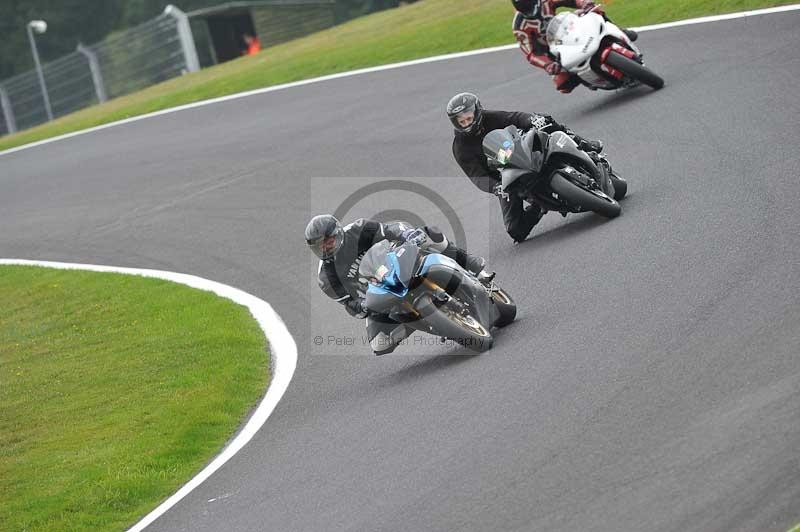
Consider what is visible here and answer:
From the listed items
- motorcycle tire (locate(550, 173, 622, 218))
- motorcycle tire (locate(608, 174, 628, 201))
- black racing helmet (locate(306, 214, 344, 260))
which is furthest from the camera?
motorcycle tire (locate(608, 174, 628, 201))

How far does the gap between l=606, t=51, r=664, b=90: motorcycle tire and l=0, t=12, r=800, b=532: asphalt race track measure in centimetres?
20

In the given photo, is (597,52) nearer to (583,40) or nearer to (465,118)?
(583,40)

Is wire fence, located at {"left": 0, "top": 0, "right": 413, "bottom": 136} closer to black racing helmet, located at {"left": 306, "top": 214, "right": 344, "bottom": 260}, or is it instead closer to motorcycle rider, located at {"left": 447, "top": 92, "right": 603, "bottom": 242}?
motorcycle rider, located at {"left": 447, "top": 92, "right": 603, "bottom": 242}

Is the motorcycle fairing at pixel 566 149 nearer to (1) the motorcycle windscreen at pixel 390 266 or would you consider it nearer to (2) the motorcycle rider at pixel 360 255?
(2) the motorcycle rider at pixel 360 255

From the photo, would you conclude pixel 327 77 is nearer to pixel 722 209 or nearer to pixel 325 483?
pixel 722 209

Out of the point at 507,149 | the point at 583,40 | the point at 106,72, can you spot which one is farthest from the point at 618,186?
the point at 106,72

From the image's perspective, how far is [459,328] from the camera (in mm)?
9977

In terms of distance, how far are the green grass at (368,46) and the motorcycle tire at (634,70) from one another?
3.50m

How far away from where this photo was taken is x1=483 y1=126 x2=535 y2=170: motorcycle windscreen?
1227 centimetres

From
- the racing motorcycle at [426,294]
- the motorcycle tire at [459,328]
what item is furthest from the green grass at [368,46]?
the motorcycle tire at [459,328]

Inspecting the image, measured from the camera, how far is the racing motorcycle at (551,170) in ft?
40.1

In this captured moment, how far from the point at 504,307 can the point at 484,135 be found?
9.77 ft

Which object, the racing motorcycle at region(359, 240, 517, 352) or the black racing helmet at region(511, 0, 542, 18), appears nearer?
the racing motorcycle at region(359, 240, 517, 352)

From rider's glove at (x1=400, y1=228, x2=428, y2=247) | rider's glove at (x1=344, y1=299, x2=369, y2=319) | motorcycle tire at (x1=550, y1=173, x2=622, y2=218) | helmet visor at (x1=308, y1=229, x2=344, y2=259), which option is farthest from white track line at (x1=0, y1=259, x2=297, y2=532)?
motorcycle tire at (x1=550, y1=173, x2=622, y2=218)
